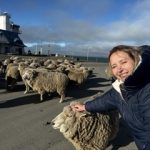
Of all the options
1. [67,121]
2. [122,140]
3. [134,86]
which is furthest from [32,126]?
[134,86]

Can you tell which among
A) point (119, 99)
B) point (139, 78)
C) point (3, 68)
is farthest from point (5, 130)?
point (3, 68)

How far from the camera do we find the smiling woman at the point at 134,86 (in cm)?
320

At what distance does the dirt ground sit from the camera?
24.6 feet

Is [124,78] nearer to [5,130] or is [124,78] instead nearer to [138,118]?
[138,118]

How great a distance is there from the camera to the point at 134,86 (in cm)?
326

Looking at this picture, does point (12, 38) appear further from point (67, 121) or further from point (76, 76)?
point (67, 121)

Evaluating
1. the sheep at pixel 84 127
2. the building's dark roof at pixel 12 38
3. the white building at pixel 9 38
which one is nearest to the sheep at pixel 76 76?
the sheep at pixel 84 127

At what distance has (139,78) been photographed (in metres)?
3.19

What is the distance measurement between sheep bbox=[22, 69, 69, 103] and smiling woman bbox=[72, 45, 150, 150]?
33.3 ft

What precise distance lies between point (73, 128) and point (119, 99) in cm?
202

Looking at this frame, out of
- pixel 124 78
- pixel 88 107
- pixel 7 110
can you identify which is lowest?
pixel 7 110

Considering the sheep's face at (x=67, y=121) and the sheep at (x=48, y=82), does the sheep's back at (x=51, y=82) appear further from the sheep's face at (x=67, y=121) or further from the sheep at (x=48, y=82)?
the sheep's face at (x=67, y=121)

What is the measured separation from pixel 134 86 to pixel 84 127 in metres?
2.73

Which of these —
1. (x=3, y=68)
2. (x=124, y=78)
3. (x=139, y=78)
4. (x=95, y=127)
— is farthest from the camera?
(x=3, y=68)
